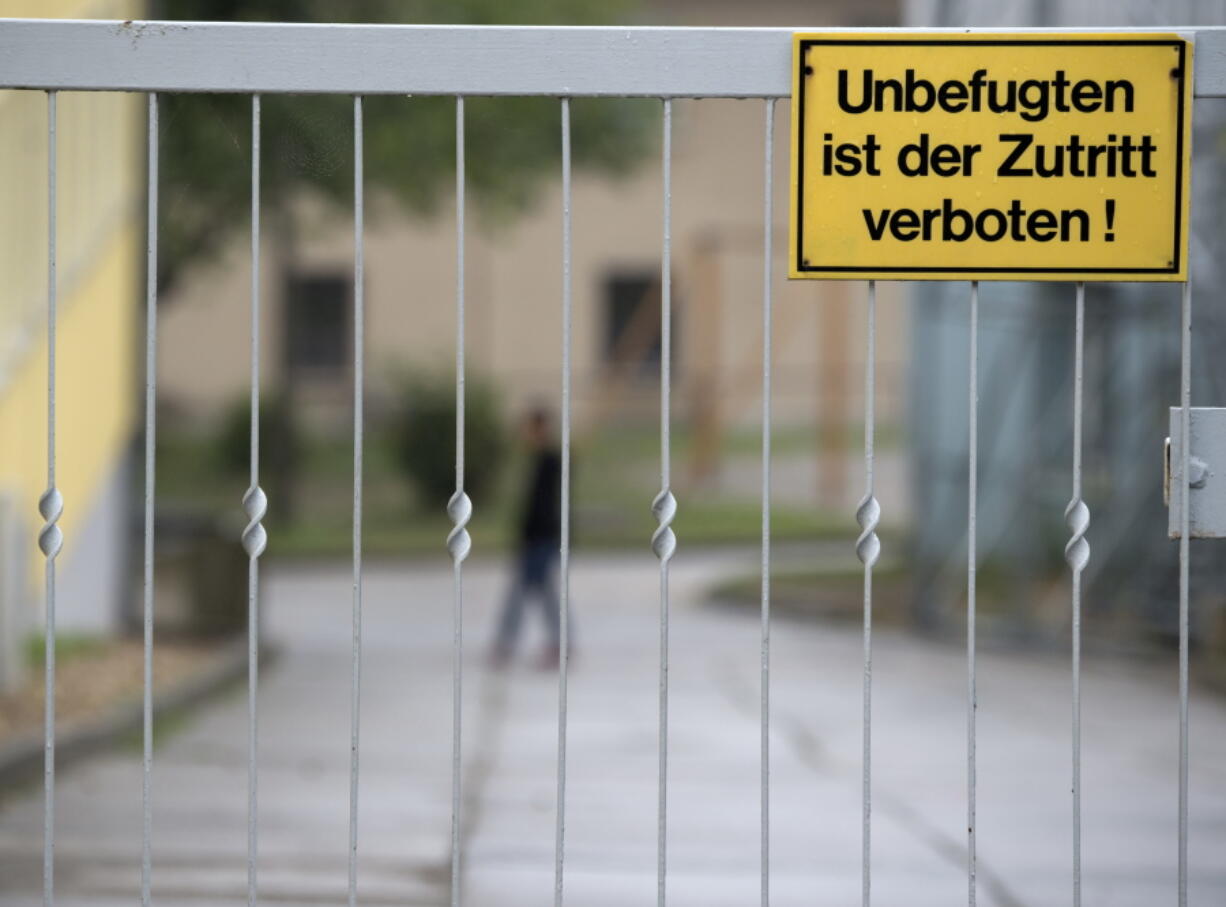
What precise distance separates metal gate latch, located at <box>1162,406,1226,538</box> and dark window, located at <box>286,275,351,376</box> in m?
33.9

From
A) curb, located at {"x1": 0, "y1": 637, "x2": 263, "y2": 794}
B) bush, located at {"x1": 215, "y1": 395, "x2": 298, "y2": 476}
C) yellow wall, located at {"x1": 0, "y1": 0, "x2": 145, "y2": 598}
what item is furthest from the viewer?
bush, located at {"x1": 215, "y1": 395, "x2": 298, "y2": 476}

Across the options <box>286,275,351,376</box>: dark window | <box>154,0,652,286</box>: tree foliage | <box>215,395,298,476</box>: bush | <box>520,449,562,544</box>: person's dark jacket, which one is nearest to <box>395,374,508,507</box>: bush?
<box>215,395,298,476</box>: bush

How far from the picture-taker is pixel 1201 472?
11.4 ft

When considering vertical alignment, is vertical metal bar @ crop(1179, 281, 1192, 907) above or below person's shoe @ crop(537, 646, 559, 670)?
above

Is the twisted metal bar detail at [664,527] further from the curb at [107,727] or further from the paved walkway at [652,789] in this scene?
the curb at [107,727]

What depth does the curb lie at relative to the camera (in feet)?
26.1

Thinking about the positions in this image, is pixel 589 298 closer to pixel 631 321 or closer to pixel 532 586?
pixel 631 321

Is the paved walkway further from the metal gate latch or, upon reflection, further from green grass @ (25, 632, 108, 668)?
the metal gate latch

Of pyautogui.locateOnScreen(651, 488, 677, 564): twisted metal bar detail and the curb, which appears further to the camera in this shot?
the curb

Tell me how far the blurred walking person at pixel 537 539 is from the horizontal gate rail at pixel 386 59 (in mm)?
10434

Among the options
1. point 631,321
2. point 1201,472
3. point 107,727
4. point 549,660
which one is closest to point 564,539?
point 1201,472

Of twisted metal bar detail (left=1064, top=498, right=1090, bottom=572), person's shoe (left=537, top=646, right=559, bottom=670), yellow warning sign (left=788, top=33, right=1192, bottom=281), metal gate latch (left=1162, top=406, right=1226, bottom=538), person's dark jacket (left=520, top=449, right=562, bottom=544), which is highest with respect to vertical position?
yellow warning sign (left=788, top=33, right=1192, bottom=281)

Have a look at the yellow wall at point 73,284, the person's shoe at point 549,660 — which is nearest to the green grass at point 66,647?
the yellow wall at point 73,284

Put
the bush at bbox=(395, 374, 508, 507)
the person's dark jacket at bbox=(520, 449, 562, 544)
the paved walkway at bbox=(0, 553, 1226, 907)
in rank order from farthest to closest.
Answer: the bush at bbox=(395, 374, 508, 507), the person's dark jacket at bbox=(520, 449, 562, 544), the paved walkway at bbox=(0, 553, 1226, 907)
